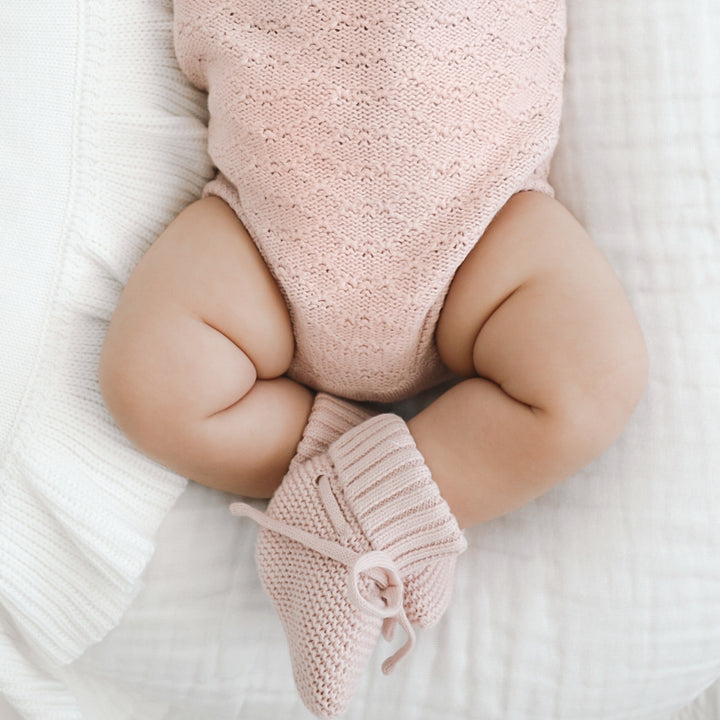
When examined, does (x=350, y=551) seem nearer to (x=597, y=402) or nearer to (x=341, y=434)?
(x=341, y=434)

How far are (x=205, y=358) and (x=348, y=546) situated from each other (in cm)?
27

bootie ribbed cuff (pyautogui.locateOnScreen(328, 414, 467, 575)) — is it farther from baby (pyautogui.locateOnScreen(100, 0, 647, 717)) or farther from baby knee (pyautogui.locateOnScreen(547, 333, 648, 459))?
baby knee (pyautogui.locateOnScreen(547, 333, 648, 459))

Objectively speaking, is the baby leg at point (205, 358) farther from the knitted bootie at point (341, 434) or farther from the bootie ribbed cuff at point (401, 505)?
the bootie ribbed cuff at point (401, 505)

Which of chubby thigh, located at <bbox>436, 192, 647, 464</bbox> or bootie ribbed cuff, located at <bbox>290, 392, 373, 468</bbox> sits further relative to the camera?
bootie ribbed cuff, located at <bbox>290, 392, 373, 468</bbox>

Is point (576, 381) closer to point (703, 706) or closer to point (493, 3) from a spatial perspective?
point (493, 3)

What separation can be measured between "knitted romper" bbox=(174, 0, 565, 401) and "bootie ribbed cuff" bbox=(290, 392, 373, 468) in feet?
0.28

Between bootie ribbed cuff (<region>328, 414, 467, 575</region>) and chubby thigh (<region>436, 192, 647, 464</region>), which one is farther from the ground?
chubby thigh (<region>436, 192, 647, 464</region>)

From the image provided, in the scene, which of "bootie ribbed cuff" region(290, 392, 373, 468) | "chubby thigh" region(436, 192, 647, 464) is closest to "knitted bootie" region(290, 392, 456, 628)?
"bootie ribbed cuff" region(290, 392, 373, 468)

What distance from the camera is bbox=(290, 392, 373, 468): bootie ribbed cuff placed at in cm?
89

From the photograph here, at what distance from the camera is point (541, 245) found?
850 millimetres

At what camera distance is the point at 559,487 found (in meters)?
0.92

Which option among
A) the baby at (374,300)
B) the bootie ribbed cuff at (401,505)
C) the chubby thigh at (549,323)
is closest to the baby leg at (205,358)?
the baby at (374,300)

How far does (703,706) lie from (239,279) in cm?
92

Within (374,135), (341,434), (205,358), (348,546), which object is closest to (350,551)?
(348,546)
